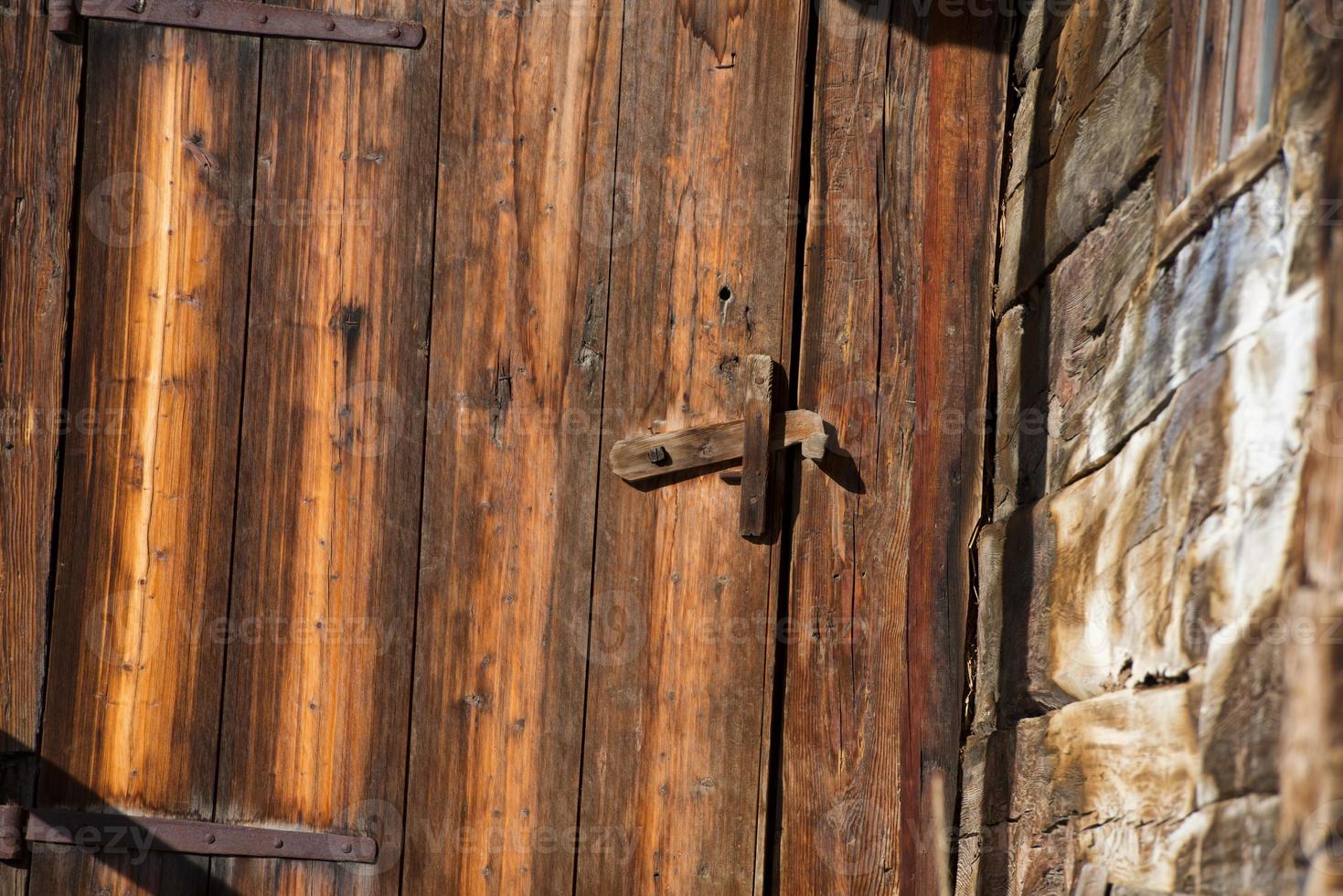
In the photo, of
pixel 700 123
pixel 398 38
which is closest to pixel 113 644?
pixel 398 38

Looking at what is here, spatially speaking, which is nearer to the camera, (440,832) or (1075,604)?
(1075,604)

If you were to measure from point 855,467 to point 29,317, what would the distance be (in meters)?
1.46

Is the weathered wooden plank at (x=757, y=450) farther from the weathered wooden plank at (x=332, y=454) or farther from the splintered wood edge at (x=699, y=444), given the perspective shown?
the weathered wooden plank at (x=332, y=454)

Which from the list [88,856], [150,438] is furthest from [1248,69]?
[88,856]

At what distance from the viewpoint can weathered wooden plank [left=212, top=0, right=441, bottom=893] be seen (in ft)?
6.22

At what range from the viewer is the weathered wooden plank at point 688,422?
189 cm

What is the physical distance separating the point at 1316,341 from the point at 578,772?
133 centimetres

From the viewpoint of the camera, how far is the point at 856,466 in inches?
76.3

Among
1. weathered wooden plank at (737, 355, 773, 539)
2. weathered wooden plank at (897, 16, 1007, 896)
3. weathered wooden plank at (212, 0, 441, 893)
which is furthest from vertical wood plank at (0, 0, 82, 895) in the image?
weathered wooden plank at (897, 16, 1007, 896)

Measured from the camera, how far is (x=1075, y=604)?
1605 millimetres

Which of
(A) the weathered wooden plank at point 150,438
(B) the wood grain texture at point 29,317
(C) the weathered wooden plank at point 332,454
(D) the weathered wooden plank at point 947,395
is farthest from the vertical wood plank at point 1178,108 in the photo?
(B) the wood grain texture at point 29,317

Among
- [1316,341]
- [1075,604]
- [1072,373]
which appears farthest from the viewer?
[1072,373]

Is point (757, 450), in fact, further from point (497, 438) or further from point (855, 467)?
point (497, 438)

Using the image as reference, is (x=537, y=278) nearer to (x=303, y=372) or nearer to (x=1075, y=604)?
(x=303, y=372)
